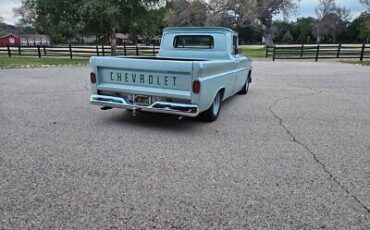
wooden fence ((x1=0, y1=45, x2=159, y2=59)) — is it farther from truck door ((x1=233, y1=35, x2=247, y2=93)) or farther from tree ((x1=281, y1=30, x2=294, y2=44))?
tree ((x1=281, y1=30, x2=294, y2=44))

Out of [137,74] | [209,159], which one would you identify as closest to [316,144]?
[209,159]

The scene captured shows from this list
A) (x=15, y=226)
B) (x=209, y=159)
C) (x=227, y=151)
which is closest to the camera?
(x=15, y=226)

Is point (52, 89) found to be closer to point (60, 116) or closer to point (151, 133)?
point (60, 116)

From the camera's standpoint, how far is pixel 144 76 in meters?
5.01

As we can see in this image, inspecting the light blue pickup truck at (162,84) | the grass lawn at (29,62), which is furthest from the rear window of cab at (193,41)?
the grass lawn at (29,62)

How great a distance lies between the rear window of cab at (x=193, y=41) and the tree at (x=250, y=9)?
1372 inches

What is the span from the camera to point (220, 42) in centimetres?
654

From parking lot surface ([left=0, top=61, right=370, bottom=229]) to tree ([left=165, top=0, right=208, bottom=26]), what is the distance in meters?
38.3

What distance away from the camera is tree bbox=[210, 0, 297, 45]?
39094 mm

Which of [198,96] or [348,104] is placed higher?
[198,96]

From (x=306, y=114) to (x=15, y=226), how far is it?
224 inches

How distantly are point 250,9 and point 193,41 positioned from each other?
1384 inches

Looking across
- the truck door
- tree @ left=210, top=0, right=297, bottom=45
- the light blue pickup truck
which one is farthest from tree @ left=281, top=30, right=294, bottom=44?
the light blue pickup truck

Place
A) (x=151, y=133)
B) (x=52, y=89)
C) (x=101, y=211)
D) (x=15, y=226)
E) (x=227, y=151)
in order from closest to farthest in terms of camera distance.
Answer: (x=15, y=226) < (x=101, y=211) < (x=227, y=151) < (x=151, y=133) < (x=52, y=89)
